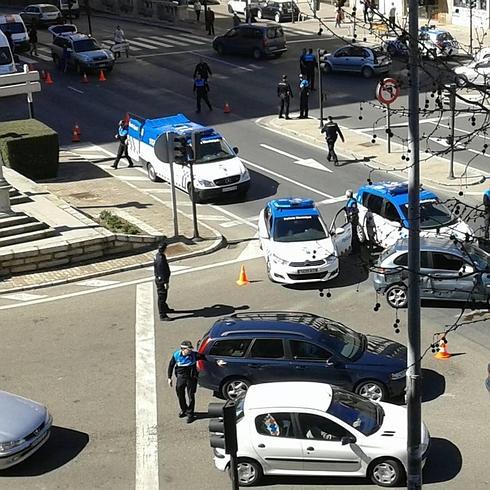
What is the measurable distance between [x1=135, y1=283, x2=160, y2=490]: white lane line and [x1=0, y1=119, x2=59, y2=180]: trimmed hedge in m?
9.05

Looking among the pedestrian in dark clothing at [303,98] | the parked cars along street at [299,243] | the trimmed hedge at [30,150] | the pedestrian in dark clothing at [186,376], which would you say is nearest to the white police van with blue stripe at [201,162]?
the trimmed hedge at [30,150]

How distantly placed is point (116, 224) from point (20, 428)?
10941mm

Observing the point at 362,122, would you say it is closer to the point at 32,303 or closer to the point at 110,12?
the point at 32,303

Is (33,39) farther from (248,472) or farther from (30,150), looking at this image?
(248,472)

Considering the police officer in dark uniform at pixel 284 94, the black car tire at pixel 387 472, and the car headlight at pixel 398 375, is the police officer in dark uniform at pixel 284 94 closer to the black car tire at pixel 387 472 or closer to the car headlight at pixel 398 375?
the car headlight at pixel 398 375

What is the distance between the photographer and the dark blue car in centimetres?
1722

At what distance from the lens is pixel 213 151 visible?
30094mm

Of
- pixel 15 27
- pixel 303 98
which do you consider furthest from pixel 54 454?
pixel 15 27

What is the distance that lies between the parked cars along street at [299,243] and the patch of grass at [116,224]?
10.4ft

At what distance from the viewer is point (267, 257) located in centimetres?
2336

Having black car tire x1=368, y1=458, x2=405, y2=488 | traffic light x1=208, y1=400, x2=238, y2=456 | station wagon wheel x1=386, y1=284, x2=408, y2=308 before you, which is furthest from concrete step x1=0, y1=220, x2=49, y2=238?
traffic light x1=208, y1=400, x2=238, y2=456

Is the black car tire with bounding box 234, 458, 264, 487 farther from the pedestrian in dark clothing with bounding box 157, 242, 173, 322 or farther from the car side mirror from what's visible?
the pedestrian in dark clothing with bounding box 157, 242, 173, 322

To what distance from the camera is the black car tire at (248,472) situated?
583 inches

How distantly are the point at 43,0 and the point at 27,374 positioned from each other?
2307 inches
